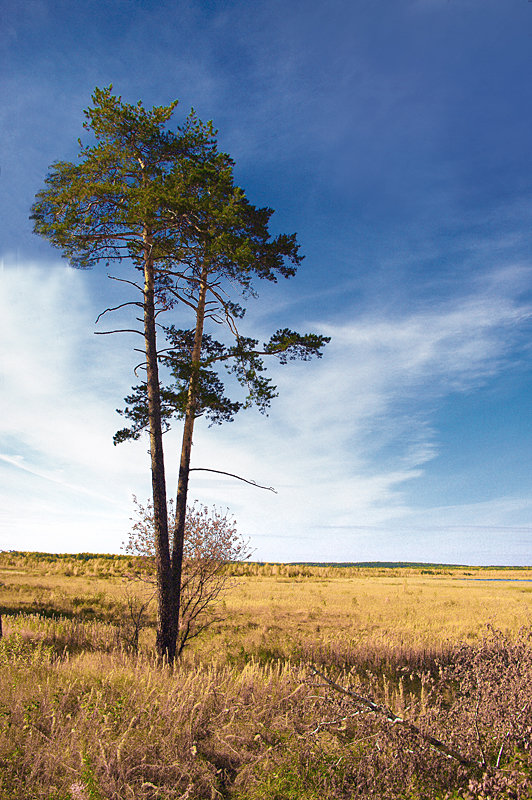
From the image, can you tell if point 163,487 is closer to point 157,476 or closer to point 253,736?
point 157,476

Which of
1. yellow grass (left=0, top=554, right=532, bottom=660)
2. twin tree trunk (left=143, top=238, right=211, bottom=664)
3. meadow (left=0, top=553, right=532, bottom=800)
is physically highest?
twin tree trunk (left=143, top=238, right=211, bottom=664)

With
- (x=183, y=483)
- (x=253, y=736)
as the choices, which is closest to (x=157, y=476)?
(x=183, y=483)

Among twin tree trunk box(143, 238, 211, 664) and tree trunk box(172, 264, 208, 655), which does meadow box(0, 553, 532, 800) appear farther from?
tree trunk box(172, 264, 208, 655)

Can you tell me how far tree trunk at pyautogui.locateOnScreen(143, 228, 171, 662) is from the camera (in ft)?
34.0

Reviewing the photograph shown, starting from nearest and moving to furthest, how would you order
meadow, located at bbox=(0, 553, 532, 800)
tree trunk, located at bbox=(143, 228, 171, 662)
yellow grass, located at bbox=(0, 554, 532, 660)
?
meadow, located at bbox=(0, 553, 532, 800) < tree trunk, located at bbox=(143, 228, 171, 662) < yellow grass, located at bbox=(0, 554, 532, 660)

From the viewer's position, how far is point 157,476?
10859 mm

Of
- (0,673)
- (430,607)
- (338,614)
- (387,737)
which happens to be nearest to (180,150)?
(0,673)

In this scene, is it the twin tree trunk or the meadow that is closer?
the meadow

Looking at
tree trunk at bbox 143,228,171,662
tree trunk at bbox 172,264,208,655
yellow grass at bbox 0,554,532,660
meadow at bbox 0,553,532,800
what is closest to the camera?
meadow at bbox 0,553,532,800

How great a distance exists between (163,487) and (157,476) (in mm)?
305

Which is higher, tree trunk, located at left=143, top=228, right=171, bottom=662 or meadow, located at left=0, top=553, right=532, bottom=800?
tree trunk, located at left=143, top=228, right=171, bottom=662

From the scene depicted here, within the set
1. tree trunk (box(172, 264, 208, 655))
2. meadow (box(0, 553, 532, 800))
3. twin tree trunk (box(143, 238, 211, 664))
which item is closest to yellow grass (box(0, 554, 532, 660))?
twin tree trunk (box(143, 238, 211, 664))

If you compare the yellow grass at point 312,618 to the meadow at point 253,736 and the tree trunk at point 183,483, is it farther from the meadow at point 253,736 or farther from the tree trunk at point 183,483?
the meadow at point 253,736

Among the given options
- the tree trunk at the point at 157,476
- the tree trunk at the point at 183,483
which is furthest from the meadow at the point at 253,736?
the tree trunk at the point at 183,483
